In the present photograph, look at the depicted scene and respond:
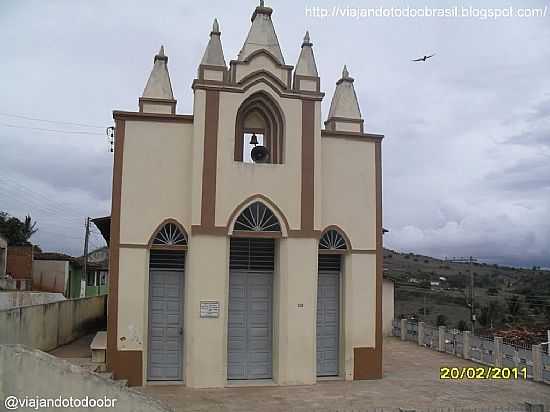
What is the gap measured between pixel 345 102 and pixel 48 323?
952cm

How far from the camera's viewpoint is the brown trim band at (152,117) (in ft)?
43.7

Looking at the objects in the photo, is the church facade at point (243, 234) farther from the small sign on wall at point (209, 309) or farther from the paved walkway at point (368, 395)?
the paved walkway at point (368, 395)

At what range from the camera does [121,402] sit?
859 cm

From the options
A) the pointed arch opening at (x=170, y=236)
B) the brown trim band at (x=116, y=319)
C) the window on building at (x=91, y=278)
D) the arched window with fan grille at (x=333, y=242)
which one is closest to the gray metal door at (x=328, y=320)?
the arched window with fan grille at (x=333, y=242)

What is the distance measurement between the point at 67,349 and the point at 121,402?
743 centimetres

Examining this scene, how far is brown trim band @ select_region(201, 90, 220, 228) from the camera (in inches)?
516

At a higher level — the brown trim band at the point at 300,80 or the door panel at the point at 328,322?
the brown trim band at the point at 300,80

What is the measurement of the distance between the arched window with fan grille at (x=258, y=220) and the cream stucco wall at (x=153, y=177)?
1.26 m

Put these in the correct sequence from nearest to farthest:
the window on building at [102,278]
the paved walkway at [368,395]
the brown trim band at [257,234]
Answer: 1. the paved walkway at [368,395]
2. the brown trim band at [257,234]
3. the window on building at [102,278]

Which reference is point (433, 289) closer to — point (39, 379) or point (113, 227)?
point (113, 227)

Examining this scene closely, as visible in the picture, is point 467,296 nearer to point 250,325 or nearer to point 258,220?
point 250,325

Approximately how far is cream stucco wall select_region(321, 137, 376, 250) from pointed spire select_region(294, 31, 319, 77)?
170 cm

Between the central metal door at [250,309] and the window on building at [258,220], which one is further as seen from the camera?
the central metal door at [250,309]

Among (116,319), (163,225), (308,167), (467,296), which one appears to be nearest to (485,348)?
(308,167)
